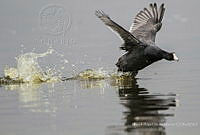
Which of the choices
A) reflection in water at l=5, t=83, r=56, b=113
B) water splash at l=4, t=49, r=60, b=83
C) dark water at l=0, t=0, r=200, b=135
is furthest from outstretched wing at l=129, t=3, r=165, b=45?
reflection in water at l=5, t=83, r=56, b=113

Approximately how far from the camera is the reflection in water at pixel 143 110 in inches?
334

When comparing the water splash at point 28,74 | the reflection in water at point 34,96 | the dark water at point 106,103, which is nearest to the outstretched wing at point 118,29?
the dark water at point 106,103

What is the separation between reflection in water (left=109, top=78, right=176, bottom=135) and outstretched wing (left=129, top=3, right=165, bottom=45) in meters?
2.81

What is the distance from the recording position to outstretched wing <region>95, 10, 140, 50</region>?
12.6 metres

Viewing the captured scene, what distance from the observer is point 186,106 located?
10141 millimetres

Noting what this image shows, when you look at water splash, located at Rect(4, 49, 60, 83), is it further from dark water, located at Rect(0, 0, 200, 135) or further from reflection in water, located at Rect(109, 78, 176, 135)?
reflection in water, located at Rect(109, 78, 176, 135)

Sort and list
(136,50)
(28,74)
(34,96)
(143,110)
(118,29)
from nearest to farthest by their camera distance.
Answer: (143,110) < (34,96) < (118,29) < (136,50) < (28,74)

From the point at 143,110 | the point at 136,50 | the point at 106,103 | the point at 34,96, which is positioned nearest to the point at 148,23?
the point at 136,50

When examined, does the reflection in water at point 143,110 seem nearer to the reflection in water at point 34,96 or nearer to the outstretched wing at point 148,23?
the reflection in water at point 34,96

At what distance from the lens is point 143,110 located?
32.2 feet

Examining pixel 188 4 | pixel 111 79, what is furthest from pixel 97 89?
pixel 188 4

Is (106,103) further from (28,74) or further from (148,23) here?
(148,23)

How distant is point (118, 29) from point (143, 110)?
11.3ft

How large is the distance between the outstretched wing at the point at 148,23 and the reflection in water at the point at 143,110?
2.81 meters
